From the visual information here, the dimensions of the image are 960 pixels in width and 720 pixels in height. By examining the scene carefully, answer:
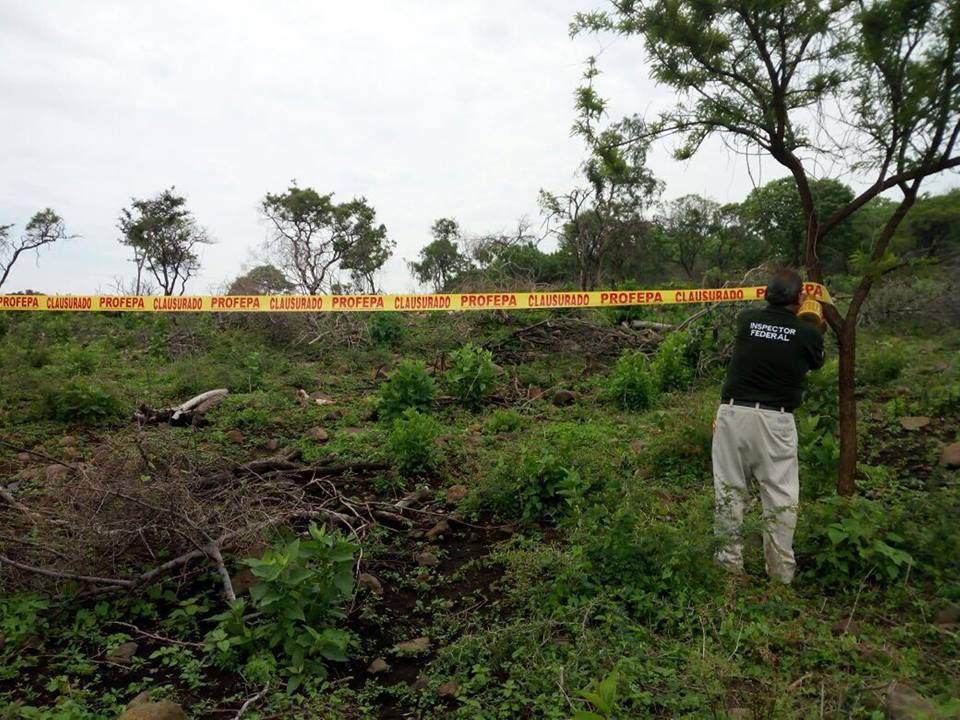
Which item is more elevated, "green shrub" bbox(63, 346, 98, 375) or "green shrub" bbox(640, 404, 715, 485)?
"green shrub" bbox(63, 346, 98, 375)

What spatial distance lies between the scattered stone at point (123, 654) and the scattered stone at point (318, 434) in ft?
11.3

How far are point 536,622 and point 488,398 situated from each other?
16.6ft

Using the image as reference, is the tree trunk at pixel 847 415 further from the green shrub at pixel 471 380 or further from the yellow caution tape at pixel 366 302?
the yellow caution tape at pixel 366 302

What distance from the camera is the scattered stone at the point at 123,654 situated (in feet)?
10.6

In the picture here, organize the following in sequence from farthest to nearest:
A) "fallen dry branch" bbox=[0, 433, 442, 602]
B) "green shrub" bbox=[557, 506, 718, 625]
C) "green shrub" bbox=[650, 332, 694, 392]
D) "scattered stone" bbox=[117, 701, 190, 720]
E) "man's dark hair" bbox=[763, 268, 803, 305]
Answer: "green shrub" bbox=[650, 332, 694, 392] < "man's dark hair" bbox=[763, 268, 803, 305] < "fallen dry branch" bbox=[0, 433, 442, 602] < "green shrub" bbox=[557, 506, 718, 625] < "scattered stone" bbox=[117, 701, 190, 720]

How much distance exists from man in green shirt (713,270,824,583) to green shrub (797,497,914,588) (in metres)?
0.21

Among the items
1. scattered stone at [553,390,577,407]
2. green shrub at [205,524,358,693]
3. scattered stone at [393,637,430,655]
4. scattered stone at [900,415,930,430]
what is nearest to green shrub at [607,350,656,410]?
scattered stone at [553,390,577,407]

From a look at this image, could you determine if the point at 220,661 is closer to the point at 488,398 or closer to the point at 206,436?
the point at 206,436

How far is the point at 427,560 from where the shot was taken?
4418 mm

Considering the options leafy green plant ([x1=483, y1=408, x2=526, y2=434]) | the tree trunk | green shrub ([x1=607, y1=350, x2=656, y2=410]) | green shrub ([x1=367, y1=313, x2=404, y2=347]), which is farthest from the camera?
green shrub ([x1=367, y1=313, x2=404, y2=347])

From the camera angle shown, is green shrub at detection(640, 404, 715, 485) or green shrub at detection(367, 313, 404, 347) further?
green shrub at detection(367, 313, 404, 347)

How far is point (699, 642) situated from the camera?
3.12 meters

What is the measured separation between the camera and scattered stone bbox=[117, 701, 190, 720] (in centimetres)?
265

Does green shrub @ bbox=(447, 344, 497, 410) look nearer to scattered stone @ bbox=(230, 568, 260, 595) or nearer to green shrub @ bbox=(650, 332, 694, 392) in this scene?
green shrub @ bbox=(650, 332, 694, 392)
